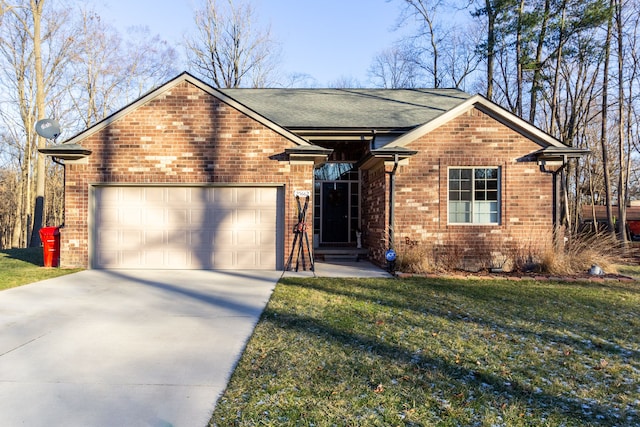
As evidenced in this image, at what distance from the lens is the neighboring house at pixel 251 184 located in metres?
9.59

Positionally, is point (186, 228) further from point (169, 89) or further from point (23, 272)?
point (23, 272)

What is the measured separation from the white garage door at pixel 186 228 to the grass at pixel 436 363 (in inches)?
129

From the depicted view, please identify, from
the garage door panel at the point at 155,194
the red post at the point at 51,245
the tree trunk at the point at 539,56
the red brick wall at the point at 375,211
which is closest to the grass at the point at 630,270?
Result: the red brick wall at the point at 375,211

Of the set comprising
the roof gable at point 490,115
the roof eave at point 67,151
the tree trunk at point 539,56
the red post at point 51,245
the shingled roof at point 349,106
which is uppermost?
the tree trunk at point 539,56

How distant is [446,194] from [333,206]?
4141mm

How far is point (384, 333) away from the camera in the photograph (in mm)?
4738

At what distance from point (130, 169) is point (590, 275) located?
36.5ft

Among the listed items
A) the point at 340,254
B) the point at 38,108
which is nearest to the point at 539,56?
the point at 340,254

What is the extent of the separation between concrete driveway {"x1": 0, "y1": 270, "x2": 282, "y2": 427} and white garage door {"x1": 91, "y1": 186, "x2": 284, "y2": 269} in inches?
83.8

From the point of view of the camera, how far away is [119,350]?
13.5ft

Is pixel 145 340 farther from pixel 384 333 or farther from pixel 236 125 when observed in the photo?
pixel 236 125

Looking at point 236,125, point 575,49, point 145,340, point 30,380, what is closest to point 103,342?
point 145,340

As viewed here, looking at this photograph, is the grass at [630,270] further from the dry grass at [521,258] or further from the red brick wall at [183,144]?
the red brick wall at [183,144]

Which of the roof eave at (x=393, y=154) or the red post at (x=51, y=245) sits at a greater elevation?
the roof eave at (x=393, y=154)
